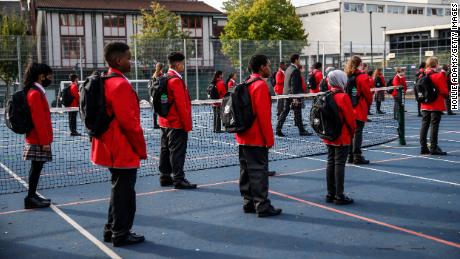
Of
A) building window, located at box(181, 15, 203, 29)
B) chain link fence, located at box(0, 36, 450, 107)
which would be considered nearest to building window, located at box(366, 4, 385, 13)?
building window, located at box(181, 15, 203, 29)

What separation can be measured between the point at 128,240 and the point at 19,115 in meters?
2.61

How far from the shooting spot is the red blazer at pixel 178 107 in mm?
7863

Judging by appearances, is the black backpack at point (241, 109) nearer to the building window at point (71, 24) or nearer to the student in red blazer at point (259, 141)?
the student in red blazer at point (259, 141)

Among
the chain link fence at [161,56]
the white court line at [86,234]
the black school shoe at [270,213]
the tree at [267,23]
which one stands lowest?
the white court line at [86,234]

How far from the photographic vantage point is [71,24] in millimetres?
52000

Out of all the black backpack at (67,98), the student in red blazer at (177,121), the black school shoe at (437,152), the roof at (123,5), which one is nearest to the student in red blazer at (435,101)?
the black school shoe at (437,152)

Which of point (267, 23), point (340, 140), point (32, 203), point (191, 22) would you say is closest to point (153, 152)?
point (32, 203)

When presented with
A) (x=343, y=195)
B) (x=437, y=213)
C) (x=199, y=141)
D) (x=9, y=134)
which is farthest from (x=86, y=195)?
(x=9, y=134)

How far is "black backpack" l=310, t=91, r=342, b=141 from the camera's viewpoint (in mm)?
6824

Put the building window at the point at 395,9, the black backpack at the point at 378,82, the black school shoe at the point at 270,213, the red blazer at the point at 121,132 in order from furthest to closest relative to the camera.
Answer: the building window at the point at 395,9 → the black backpack at the point at 378,82 → the black school shoe at the point at 270,213 → the red blazer at the point at 121,132

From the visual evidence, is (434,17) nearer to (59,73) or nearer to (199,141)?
(59,73)

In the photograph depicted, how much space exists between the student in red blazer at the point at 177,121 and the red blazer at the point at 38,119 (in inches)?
68.1

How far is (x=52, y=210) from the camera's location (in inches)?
283

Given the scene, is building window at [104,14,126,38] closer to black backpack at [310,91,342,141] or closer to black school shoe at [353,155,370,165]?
black school shoe at [353,155,370,165]
